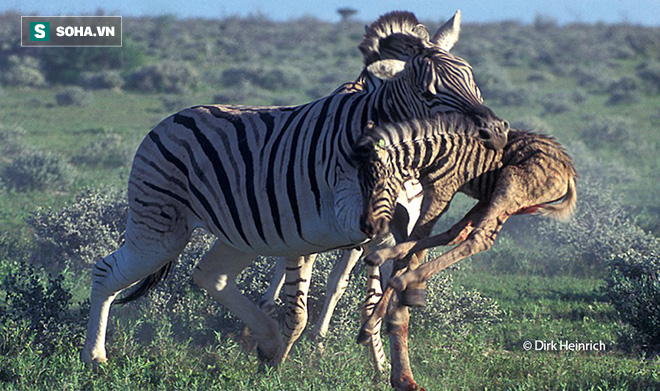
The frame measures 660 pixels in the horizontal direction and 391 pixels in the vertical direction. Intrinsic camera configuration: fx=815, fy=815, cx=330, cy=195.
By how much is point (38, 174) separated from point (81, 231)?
3992mm

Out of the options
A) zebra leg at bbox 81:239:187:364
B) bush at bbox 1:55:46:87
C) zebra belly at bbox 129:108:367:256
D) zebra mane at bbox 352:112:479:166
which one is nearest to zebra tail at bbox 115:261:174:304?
zebra leg at bbox 81:239:187:364

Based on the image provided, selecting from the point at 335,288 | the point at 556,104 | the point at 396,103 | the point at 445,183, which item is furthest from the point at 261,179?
the point at 556,104

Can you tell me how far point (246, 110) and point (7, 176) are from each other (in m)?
8.83

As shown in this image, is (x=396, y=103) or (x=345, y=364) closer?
(x=396, y=103)

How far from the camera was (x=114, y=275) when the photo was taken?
5.54 m

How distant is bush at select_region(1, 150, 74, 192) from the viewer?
12.5 metres

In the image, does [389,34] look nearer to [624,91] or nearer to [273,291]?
[273,291]

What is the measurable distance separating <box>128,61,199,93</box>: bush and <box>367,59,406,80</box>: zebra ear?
66.5 ft

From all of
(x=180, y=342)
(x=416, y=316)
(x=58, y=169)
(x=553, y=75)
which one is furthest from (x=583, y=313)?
(x=553, y=75)

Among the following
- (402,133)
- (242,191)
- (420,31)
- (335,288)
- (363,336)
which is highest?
(420,31)

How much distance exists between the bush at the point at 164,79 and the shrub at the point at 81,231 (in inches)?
589

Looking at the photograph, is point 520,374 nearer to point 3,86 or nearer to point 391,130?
point 391,130

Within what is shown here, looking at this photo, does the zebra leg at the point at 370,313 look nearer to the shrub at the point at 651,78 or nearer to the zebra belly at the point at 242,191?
the zebra belly at the point at 242,191

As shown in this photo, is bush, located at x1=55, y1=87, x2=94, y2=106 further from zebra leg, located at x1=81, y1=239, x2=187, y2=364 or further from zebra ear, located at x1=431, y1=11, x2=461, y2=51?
zebra ear, located at x1=431, y1=11, x2=461, y2=51
